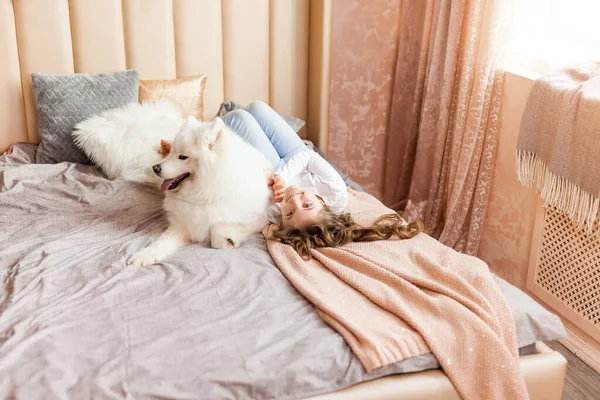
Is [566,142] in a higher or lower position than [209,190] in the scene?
higher

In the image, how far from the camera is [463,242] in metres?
3.05

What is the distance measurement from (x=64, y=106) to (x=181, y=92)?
55 cm

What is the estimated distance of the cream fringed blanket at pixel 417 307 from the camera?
5.30 ft

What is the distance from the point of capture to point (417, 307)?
177 centimetres

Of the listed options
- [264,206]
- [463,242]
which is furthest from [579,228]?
[264,206]

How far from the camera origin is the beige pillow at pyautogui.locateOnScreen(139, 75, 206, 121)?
3084mm

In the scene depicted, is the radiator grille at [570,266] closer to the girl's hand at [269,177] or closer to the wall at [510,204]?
the wall at [510,204]

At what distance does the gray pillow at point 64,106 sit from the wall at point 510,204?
176 centimetres

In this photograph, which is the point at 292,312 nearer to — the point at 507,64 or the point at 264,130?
the point at 264,130

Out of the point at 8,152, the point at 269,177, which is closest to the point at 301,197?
the point at 269,177

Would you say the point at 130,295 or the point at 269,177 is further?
the point at 269,177

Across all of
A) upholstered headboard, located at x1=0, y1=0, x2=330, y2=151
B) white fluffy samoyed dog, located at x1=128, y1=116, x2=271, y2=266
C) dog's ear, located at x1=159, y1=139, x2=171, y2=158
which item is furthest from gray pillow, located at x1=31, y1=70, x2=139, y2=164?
white fluffy samoyed dog, located at x1=128, y1=116, x2=271, y2=266

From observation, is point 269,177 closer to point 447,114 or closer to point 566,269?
point 447,114

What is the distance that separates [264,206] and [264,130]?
658 millimetres
